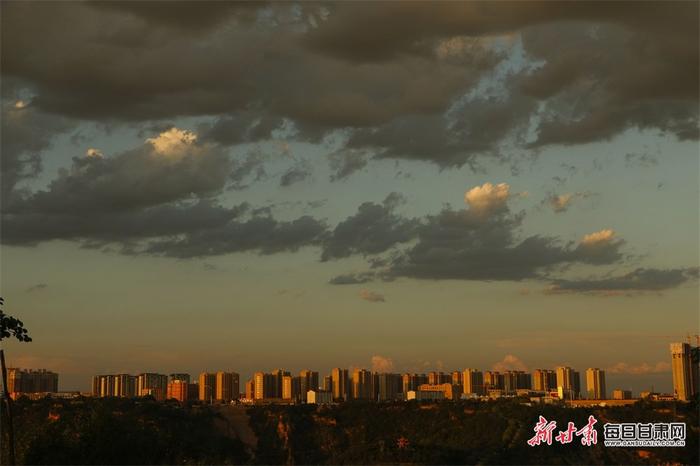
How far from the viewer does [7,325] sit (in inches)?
552

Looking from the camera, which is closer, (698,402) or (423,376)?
(698,402)

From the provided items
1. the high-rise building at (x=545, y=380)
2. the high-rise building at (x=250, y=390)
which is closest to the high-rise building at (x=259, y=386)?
the high-rise building at (x=250, y=390)

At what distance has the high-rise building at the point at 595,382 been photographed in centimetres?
12381

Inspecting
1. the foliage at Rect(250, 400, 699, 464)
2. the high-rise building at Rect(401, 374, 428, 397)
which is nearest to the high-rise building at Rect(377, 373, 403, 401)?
the high-rise building at Rect(401, 374, 428, 397)

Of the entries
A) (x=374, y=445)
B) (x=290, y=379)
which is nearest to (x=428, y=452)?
(x=374, y=445)

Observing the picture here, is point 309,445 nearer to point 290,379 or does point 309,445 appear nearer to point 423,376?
point 290,379

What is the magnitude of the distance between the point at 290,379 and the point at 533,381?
139ft

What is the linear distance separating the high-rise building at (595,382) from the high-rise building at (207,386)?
183 feet

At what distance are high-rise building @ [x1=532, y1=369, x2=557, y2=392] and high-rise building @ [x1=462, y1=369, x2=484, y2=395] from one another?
29.5ft

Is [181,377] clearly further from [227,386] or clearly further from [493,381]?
[493,381]

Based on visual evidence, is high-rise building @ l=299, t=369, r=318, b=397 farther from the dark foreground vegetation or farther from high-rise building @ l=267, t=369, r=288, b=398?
the dark foreground vegetation

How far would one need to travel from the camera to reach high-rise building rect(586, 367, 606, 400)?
406 feet

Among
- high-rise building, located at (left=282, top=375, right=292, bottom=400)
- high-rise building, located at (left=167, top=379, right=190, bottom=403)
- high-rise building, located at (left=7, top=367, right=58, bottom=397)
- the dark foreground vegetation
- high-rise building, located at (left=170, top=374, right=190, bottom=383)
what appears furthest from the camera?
high-rise building, located at (left=282, top=375, right=292, bottom=400)

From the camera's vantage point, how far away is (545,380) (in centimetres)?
13875
